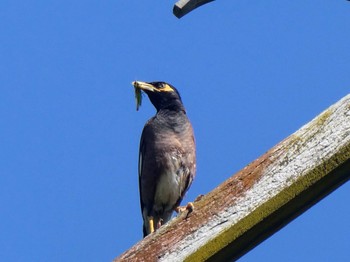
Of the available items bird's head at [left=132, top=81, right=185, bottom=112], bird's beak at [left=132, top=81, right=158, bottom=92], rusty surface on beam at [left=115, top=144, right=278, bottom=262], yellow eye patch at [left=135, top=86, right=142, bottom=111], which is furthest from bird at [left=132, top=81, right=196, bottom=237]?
rusty surface on beam at [left=115, top=144, right=278, bottom=262]

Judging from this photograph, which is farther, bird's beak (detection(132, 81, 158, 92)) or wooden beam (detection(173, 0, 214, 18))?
bird's beak (detection(132, 81, 158, 92))

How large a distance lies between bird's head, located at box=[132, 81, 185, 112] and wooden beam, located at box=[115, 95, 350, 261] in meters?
7.63

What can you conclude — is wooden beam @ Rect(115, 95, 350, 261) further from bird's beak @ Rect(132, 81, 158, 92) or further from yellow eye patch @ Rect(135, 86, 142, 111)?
bird's beak @ Rect(132, 81, 158, 92)

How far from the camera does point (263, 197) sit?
2.05m

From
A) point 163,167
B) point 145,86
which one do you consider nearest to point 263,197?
point 163,167

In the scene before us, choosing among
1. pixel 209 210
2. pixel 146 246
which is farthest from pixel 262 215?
pixel 146 246

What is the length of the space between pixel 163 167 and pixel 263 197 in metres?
6.60

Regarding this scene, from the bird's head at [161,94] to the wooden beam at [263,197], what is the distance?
25.0 feet

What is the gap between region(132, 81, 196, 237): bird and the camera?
28.3ft

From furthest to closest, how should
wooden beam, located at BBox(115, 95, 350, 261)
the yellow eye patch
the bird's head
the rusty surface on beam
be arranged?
the bird's head → the yellow eye patch → the rusty surface on beam → wooden beam, located at BBox(115, 95, 350, 261)

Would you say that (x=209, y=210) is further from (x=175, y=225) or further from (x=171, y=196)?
(x=171, y=196)

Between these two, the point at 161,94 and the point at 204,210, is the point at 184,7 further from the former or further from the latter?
the point at 161,94

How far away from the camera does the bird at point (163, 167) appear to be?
340 inches

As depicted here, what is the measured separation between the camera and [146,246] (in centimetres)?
227
